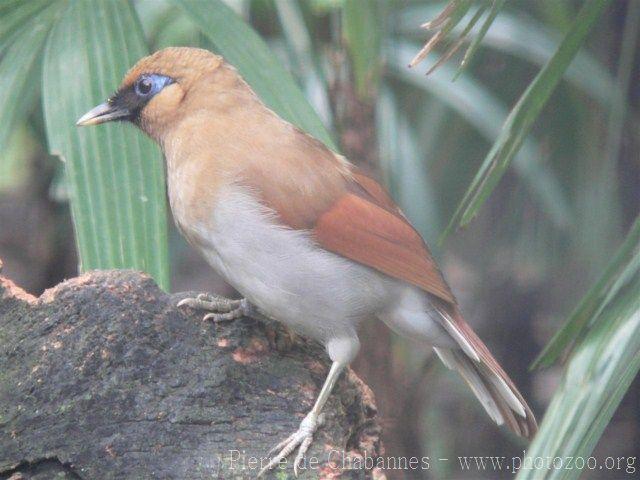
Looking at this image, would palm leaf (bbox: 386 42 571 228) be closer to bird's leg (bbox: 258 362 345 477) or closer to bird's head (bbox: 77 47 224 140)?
bird's head (bbox: 77 47 224 140)

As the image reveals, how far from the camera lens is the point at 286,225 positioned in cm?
238

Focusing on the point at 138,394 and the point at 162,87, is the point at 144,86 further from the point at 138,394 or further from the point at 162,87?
the point at 138,394

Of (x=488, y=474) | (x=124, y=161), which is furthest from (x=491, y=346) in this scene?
(x=124, y=161)

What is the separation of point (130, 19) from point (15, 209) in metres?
2.64

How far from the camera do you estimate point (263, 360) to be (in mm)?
2281

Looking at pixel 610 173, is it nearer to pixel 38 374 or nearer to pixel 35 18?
pixel 35 18

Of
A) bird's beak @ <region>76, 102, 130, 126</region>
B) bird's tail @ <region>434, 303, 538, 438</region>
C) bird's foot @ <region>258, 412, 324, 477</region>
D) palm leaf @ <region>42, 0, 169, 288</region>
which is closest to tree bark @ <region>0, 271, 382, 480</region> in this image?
bird's foot @ <region>258, 412, 324, 477</region>

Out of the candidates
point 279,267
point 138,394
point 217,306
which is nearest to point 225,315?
point 217,306

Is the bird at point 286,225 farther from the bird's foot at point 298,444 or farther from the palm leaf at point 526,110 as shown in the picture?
the palm leaf at point 526,110

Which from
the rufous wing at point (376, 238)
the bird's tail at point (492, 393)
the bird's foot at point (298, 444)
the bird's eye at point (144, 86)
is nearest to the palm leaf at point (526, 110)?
the rufous wing at point (376, 238)

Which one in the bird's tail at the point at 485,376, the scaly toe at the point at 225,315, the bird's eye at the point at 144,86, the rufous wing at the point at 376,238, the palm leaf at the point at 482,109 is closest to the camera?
the scaly toe at the point at 225,315

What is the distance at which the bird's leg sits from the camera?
203 centimetres

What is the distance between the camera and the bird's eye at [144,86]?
8.70ft

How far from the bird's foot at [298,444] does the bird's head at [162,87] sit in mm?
997
